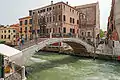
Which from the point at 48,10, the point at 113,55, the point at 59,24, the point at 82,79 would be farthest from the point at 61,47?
the point at 82,79

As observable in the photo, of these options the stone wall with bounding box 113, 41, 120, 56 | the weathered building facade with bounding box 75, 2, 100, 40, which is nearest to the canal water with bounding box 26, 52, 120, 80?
the stone wall with bounding box 113, 41, 120, 56

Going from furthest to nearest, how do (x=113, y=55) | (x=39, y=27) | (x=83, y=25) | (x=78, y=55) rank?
(x=83, y=25) → (x=39, y=27) → (x=78, y=55) → (x=113, y=55)

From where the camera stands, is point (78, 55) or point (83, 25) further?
point (83, 25)

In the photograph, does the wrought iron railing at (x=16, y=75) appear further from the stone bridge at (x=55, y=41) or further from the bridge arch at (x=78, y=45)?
the bridge arch at (x=78, y=45)


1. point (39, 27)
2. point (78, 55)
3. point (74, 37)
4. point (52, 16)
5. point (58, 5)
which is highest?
point (58, 5)

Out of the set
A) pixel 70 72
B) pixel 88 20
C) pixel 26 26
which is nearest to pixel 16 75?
pixel 70 72

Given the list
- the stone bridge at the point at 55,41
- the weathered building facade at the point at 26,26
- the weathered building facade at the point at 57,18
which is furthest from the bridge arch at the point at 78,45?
the weathered building facade at the point at 26,26

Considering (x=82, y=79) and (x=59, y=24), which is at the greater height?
(x=59, y=24)

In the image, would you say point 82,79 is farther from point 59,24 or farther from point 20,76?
point 59,24

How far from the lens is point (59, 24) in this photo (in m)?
28.1

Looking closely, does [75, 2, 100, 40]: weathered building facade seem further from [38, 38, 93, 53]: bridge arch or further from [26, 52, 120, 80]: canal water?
[26, 52, 120, 80]: canal water

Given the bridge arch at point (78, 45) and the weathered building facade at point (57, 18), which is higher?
the weathered building facade at point (57, 18)

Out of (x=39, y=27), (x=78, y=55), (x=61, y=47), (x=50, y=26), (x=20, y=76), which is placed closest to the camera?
(x=20, y=76)

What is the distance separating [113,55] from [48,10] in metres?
16.5
